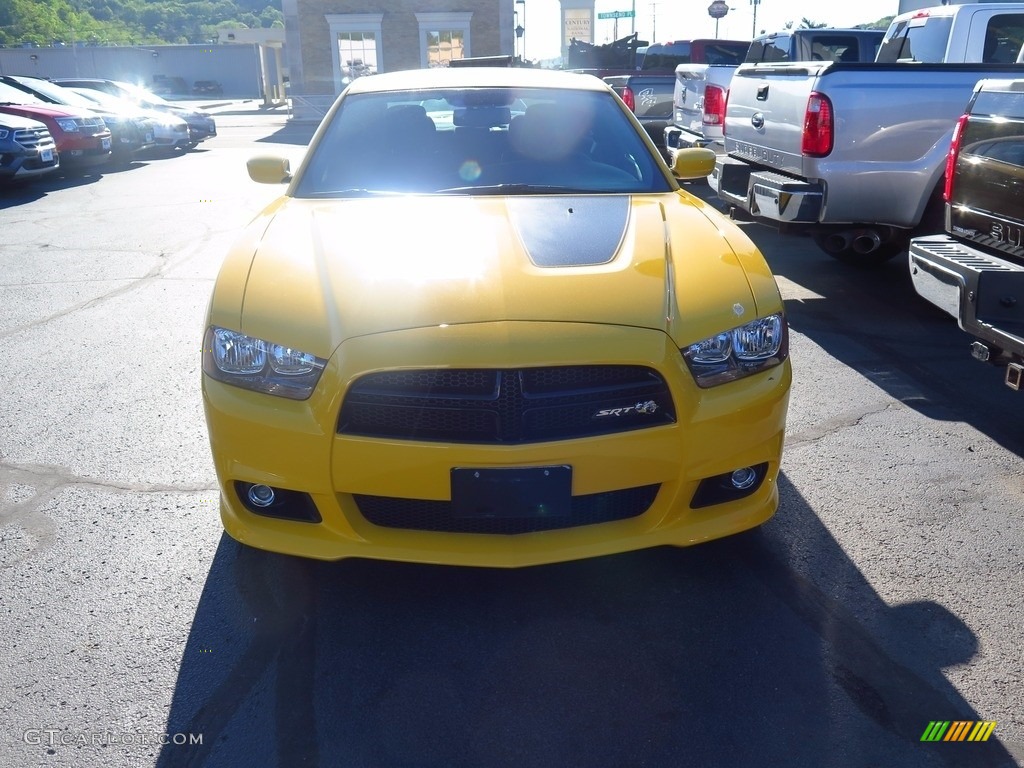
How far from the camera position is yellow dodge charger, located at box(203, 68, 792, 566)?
257cm

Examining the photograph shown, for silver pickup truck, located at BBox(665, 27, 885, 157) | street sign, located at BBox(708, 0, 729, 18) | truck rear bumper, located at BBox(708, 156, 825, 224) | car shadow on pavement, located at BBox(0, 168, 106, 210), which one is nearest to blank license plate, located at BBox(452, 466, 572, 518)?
truck rear bumper, located at BBox(708, 156, 825, 224)

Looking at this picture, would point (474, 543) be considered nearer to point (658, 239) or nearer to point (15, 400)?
point (658, 239)

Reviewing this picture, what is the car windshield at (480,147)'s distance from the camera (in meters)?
3.91

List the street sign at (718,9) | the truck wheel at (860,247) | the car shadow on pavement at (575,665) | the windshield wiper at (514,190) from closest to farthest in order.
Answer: the car shadow on pavement at (575,665), the windshield wiper at (514,190), the truck wheel at (860,247), the street sign at (718,9)

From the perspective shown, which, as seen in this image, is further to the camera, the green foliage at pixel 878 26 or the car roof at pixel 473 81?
the green foliage at pixel 878 26

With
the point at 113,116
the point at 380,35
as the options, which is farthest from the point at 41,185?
the point at 380,35

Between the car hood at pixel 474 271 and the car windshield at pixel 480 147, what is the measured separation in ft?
1.23

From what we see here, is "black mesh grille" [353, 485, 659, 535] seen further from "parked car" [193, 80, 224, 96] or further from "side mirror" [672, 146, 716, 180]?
"parked car" [193, 80, 224, 96]

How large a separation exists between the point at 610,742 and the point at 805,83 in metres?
5.08

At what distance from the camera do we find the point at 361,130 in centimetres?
424

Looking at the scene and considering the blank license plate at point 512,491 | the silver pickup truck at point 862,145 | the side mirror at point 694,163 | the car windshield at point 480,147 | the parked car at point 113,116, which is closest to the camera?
the blank license plate at point 512,491

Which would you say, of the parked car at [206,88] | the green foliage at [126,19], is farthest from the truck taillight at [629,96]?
the green foliage at [126,19]

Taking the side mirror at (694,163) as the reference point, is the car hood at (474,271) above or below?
below

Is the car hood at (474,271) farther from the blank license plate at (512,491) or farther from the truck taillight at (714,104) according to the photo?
the truck taillight at (714,104)
